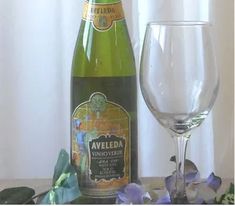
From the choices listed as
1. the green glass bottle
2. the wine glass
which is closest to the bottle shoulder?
the green glass bottle

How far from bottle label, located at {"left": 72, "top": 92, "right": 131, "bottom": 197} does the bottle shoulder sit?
0.07m

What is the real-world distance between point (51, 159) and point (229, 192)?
42 centimetres

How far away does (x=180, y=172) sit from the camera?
51cm

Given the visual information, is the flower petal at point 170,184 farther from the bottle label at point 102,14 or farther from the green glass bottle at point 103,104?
the bottle label at point 102,14

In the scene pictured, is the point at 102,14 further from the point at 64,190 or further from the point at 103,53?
the point at 64,190

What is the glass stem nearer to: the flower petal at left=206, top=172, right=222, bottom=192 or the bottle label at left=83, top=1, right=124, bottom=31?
the flower petal at left=206, top=172, right=222, bottom=192

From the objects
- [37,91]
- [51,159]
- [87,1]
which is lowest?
[51,159]

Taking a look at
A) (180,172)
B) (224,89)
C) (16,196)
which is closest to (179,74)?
(180,172)

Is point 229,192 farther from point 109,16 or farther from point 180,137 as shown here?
point 109,16

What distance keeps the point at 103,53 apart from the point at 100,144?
0.43 feet

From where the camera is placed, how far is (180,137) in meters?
0.51

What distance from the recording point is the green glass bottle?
1.81 ft

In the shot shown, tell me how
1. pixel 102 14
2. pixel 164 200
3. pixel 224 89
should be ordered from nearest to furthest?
1. pixel 164 200
2. pixel 102 14
3. pixel 224 89

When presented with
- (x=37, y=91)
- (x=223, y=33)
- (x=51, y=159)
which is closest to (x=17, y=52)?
(x=37, y=91)
